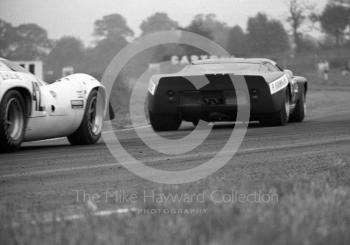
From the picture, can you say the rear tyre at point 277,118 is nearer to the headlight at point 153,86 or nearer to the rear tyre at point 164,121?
the rear tyre at point 164,121

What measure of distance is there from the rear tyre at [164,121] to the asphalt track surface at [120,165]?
1.67 meters

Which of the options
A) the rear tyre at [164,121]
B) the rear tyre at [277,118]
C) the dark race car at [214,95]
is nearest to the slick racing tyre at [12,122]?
the dark race car at [214,95]

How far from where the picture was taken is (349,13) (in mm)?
107938

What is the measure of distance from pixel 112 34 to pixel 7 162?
17071cm

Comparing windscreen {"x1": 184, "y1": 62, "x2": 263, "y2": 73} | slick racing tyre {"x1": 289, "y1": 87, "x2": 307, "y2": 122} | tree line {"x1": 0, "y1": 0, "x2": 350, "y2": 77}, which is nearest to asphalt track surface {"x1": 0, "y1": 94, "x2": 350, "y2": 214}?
windscreen {"x1": 184, "y1": 62, "x2": 263, "y2": 73}

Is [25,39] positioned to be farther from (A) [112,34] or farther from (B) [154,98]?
(B) [154,98]

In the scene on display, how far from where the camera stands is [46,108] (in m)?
8.56

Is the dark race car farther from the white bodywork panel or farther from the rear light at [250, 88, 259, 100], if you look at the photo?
the white bodywork panel

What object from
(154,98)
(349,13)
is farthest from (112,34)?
(154,98)

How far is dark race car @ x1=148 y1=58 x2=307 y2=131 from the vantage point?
10992mm

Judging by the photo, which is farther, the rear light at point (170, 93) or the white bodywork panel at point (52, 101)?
the rear light at point (170, 93)

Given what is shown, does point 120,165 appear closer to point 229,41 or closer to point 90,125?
point 90,125

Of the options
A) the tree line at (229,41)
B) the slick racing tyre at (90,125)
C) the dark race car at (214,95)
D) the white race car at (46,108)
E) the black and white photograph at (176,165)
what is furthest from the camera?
the tree line at (229,41)

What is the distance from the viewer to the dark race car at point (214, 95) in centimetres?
1099
